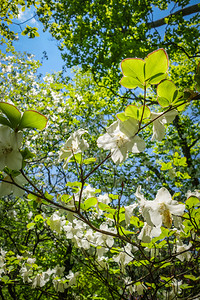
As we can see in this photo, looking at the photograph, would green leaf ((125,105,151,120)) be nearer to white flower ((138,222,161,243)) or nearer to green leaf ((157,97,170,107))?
green leaf ((157,97,170,107))

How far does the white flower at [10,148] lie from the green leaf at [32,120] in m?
0.04

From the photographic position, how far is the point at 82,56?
6.48 metres

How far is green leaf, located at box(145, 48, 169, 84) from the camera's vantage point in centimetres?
64

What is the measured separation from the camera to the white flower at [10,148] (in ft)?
2.14

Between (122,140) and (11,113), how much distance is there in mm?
453

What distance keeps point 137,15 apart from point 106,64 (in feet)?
5.70

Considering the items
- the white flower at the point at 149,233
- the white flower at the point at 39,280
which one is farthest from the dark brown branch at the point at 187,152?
the white flower at the point at 149,233

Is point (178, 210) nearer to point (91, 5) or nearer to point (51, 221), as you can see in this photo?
point (51, 221)

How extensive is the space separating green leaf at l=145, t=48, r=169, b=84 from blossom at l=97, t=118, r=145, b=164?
0.18 m

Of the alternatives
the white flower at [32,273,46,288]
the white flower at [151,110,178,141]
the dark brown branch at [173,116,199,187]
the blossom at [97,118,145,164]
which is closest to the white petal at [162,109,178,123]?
the white flower at [151,110,178,141]

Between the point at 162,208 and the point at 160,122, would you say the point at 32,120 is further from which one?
the point at 162,208

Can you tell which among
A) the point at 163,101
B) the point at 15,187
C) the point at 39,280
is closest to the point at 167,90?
the point at 163,101

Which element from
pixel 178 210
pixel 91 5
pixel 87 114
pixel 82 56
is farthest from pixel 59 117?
pixel 178 210

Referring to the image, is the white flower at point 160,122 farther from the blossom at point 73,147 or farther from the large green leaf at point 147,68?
the blossom at point 73,147
